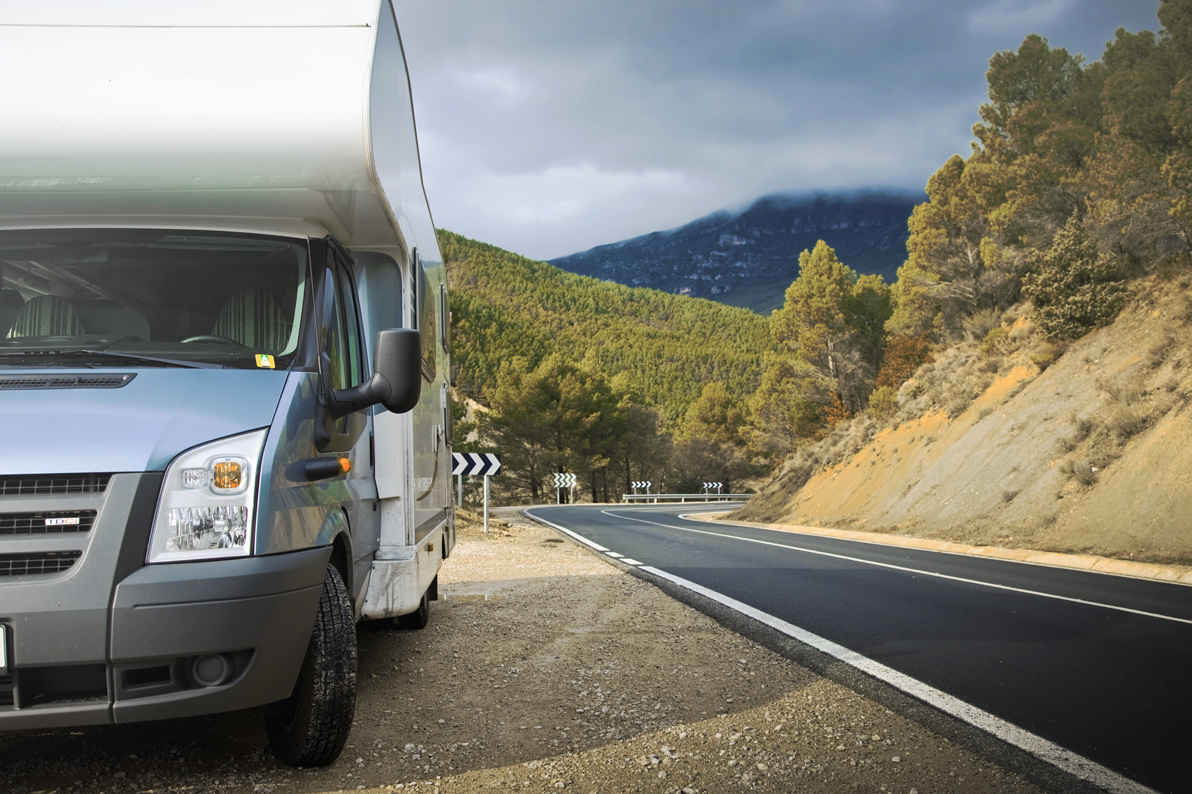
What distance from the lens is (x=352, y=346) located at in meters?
4.60

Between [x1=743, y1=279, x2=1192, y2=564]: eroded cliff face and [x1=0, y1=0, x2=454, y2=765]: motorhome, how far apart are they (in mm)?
11248

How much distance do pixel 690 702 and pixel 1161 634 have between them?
3839mm

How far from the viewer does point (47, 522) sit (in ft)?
9.79

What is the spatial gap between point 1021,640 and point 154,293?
579 cm

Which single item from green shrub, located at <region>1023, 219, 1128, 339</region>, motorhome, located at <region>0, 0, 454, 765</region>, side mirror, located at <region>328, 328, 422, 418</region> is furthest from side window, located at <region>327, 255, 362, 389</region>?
green shrub, located at <region>1023, 219, 1128, 339</region>

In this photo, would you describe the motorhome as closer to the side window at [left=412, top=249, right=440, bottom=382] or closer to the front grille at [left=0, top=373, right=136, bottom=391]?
the front grille at [left=0, top=373, right=136, bottom=391]

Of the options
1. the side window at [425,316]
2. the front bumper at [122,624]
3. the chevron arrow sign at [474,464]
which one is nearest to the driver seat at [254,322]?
the front bumper at [122,624]

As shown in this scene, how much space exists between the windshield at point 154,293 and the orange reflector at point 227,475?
633 millimetres

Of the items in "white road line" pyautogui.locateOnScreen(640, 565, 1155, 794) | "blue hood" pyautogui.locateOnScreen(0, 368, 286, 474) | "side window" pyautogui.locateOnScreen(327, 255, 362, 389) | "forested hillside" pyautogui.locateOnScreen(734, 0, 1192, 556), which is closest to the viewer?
"blue hood" pyautogui.locateOnScreen(0, 368, 286, 474)

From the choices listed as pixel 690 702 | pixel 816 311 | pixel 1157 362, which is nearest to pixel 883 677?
pixel 690 702

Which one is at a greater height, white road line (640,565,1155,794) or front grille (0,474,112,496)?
front grille (0,474,112,496)

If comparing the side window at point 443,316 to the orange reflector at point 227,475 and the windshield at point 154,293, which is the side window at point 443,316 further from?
the orange reflector at point 227,475

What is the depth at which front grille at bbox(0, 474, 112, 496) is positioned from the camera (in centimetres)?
297

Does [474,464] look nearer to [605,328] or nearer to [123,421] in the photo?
[123,421]
